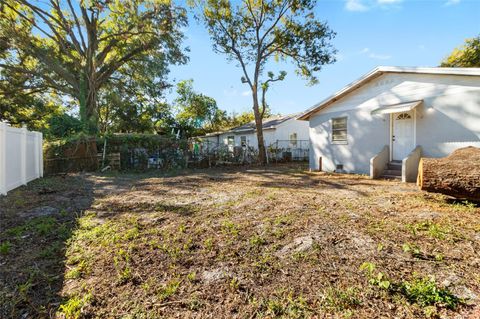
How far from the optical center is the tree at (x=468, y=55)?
16766 mm

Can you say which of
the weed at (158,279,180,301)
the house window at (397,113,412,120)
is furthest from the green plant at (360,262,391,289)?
the house window at (397,113,412,120)

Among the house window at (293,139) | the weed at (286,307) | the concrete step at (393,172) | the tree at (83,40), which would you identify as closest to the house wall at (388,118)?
the concrete step at (393,172)

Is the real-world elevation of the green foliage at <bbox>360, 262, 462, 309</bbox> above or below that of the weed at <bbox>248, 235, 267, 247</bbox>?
below

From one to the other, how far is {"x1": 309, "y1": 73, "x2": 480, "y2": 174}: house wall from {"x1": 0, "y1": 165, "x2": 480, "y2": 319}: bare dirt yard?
381cm

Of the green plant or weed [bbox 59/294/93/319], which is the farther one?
the green plant

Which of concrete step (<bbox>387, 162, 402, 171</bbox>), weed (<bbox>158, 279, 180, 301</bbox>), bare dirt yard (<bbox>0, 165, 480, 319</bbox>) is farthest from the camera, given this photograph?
concrete step (<bbox>387, 162, 402, 171</bbox>)

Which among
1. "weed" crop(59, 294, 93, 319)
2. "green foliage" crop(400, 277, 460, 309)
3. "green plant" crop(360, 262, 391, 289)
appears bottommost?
"weed" crop(59, 294, 93, 319)

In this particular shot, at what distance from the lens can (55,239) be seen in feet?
12.0

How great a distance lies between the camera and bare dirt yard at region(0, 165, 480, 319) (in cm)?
209

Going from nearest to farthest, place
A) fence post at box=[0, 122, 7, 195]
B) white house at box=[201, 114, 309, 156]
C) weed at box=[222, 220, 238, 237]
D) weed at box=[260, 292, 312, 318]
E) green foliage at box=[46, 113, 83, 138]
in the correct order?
weed at box=[260, 292, 312, 318]
weed at box=[222, 220, 238, 237]
fence post at box=[0, 122, 7, 195]
green foliage at box=[46, 113, 83, 138]
white house at box=[201, 114, 309, 156]

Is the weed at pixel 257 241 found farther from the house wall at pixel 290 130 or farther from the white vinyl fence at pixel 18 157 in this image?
the house wall at pixel 290 130

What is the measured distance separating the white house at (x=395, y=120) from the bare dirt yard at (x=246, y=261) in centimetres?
381

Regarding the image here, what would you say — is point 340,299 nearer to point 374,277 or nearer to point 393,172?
point 374,277

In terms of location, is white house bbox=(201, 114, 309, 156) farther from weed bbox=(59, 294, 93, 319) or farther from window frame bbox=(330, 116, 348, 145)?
weed bbox=(59, 294, 93, 319)
